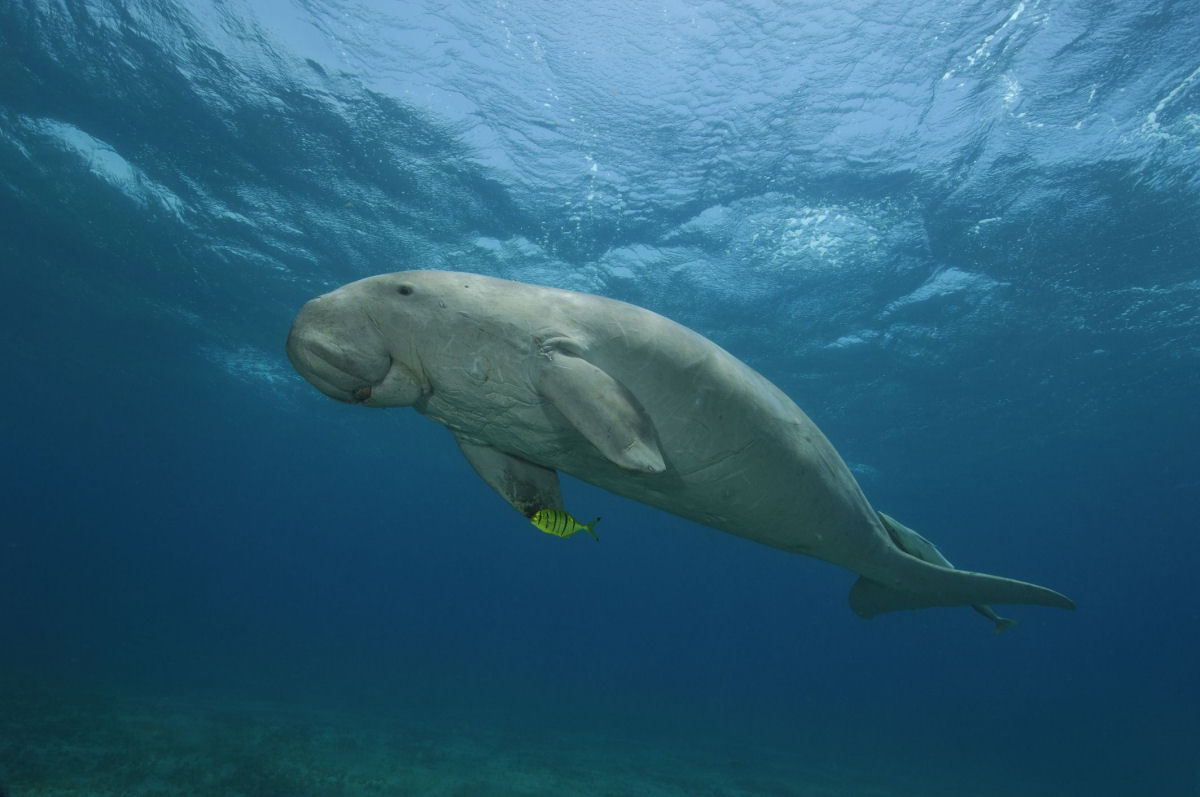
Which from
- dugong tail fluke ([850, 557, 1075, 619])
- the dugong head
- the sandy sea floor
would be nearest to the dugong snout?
the dugong head

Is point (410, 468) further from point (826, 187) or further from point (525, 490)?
point (525, 490)

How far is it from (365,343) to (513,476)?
106 centimetres

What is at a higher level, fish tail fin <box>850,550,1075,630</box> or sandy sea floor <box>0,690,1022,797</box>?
fish tail fin <box>850,550,1075,630</box>

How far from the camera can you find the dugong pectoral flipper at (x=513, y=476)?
2.94 meters

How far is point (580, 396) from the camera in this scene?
2.10 metres

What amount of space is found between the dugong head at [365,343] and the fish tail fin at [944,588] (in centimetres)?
307

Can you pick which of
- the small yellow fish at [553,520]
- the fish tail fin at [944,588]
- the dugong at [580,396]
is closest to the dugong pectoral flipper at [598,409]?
the dugong at [580,396]

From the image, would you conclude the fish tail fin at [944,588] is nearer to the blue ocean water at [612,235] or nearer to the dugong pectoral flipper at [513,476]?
the dugong pectoral flipper at [513,476]

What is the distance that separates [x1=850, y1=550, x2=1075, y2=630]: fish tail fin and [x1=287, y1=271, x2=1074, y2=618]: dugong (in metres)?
0.65

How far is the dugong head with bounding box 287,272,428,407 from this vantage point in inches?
86.0

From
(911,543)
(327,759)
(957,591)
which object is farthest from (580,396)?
(327,759)

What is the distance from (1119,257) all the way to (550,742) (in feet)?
53.1

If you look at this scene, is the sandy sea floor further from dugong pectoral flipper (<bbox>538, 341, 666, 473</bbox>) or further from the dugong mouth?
dugong pectoral flipper (<bbox>538, 341, 666, 473</bbox>)

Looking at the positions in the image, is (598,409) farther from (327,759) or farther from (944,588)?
(327,759)
